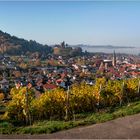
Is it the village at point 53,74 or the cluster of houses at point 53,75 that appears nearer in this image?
the cluster of houses at point 53,75

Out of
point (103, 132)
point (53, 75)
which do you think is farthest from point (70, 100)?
point (53, 75)

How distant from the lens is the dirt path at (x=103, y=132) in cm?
802

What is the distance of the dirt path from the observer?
802 cm

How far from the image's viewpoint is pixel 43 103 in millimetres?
16938

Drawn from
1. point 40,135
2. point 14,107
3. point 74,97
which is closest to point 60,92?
point 74,97

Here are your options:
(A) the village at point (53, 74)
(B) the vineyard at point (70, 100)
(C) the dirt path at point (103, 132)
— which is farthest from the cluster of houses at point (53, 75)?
(C) the dirt path at point (103, 132)

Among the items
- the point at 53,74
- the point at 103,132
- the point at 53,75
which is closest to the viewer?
the point at 103,132

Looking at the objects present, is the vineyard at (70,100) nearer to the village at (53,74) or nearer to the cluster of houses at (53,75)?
the village at (53,74)

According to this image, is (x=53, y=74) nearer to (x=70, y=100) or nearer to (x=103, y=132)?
(x=70, y=100)

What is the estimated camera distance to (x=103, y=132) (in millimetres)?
8320

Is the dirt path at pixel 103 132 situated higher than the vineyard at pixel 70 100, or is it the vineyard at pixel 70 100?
the dirt path at pixel 103 132

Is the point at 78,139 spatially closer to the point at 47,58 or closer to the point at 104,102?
the point at 104,102

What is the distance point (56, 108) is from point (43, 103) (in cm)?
131

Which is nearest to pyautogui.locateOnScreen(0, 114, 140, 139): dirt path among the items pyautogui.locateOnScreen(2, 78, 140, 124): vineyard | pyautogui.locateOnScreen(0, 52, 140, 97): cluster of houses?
pyautogui.locateOnScreen(2, 78, 140, 124): vineyard
